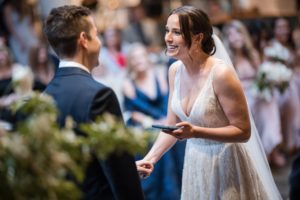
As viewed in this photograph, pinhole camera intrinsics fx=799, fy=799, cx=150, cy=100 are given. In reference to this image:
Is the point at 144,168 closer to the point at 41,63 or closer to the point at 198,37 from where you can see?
the point at 198,37

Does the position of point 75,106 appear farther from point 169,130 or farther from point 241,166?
point 241,166

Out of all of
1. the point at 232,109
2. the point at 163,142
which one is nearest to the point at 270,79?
the point at 163,142

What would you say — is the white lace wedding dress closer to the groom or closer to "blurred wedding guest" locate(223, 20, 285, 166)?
the groom

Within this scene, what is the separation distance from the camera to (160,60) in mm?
10797

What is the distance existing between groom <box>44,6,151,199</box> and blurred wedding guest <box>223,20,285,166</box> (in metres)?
5.61

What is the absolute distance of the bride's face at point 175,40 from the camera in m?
4.07

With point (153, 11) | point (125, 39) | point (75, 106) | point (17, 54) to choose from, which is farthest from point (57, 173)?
point (153, 11)

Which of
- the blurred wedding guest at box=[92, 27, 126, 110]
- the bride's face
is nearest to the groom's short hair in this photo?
the bride's face

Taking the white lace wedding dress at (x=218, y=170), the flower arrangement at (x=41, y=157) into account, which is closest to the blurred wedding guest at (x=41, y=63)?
the white lace wedding dress at (x=218, y=170)

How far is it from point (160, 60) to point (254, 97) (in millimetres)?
1935

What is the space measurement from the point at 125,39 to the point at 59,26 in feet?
26.3

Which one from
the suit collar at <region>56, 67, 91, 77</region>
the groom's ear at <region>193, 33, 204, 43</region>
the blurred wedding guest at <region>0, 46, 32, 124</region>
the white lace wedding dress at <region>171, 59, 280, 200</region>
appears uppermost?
the suit collar at <region>56, 67, 91, 77</region>

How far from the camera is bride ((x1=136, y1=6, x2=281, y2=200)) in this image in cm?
399

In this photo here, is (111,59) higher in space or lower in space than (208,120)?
lower
